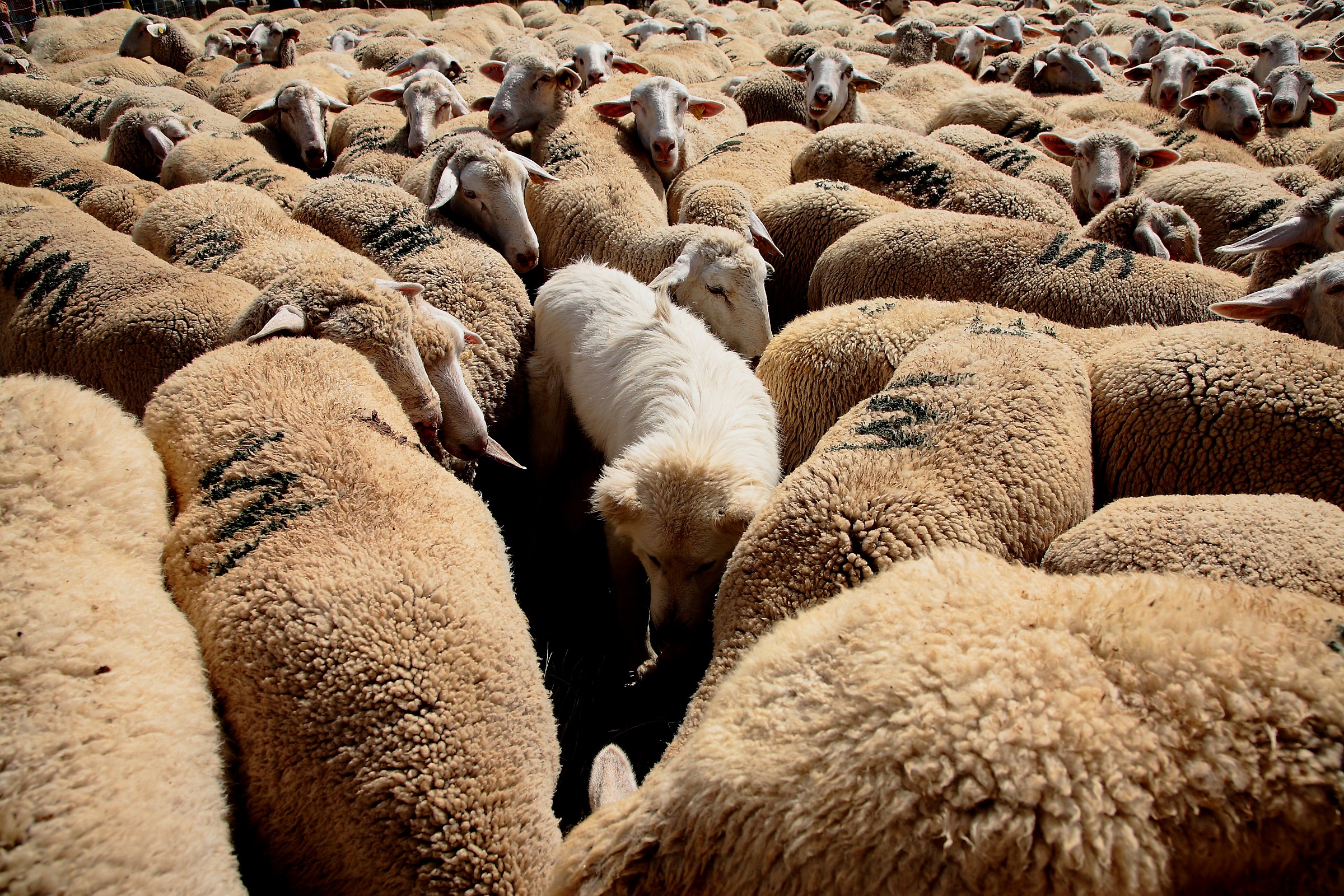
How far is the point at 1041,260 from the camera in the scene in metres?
3.76

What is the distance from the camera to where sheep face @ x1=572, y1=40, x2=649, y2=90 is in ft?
22.7

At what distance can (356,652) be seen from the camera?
1722 mm

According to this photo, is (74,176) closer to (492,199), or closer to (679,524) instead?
(492,199)

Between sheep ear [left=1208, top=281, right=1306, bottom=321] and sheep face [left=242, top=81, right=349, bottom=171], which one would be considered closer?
sheep ear [left=1208, top=281, right=1306, bottom=321]

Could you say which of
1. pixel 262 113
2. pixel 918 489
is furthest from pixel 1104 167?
pixel 262 113

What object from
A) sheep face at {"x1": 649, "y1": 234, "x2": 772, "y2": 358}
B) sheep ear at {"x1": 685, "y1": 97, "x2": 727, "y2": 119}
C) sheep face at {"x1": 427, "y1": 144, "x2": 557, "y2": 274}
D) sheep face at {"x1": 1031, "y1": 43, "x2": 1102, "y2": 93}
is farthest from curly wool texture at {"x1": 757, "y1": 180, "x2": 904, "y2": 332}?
sheep face at {"x1": 1031, "y1": 43, "x2": 1102, "y2": 93}

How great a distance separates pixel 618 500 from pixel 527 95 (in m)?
4.05

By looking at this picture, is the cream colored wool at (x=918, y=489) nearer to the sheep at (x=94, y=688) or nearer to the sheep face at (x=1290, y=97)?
the sheep at (x=94, y=688)

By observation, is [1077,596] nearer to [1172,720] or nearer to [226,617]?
[1172,720]

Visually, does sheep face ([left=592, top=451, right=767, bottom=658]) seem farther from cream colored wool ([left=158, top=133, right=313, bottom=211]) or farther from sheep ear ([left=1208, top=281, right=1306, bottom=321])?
cream colored wool ([left=158, top=133, right=313, bottom=211])

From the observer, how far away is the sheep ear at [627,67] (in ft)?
23.7

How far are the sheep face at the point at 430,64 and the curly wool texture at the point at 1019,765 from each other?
774 cm

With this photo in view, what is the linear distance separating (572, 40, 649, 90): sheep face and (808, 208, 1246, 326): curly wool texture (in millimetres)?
3615

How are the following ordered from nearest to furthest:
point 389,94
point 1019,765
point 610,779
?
1. point 1019,765
2. point 610,779
3. point 389,94
